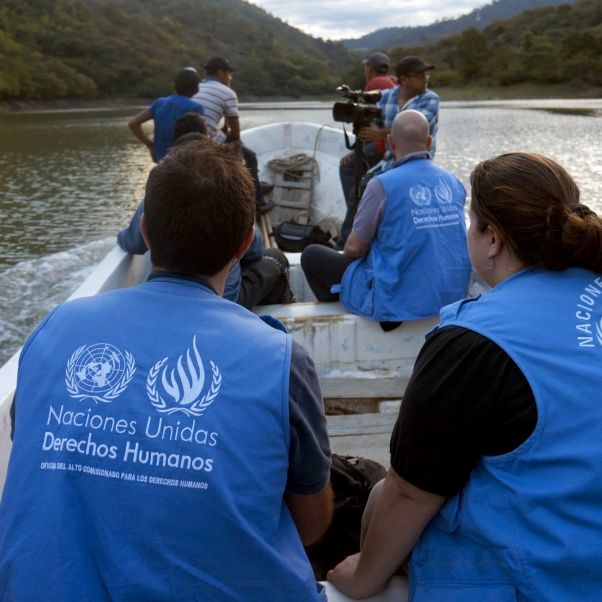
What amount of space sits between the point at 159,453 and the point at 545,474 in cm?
47

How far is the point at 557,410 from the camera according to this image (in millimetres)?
787

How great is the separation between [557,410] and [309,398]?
0.99 ft

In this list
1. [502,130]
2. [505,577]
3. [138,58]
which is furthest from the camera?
[138,58]

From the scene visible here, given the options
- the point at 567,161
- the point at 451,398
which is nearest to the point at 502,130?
the point at 567,161

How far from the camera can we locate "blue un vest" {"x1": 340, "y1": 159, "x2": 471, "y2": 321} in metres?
2.16

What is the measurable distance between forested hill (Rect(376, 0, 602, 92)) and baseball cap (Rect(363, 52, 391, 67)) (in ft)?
127

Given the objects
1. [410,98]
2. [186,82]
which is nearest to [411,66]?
[410,98]

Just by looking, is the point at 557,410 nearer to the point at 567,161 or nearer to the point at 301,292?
the point at 301,292

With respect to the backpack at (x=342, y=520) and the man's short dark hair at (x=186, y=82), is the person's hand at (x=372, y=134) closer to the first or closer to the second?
the man's short dark hair at (x=186, y=82)

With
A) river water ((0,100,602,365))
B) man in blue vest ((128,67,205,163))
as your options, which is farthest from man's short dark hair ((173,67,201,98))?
river water ((0,100,602,365))

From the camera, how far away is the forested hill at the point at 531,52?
39.0 meters

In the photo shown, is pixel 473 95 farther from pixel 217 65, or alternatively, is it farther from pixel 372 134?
pixel 372 134

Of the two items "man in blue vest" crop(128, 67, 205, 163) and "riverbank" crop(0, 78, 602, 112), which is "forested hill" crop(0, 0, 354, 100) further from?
"man in blue vest" crop(128, 67, 205, 163)

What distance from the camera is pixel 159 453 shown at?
0.73 metres
